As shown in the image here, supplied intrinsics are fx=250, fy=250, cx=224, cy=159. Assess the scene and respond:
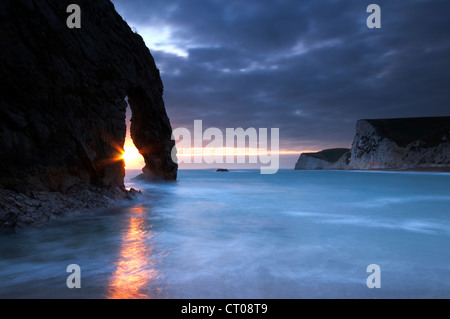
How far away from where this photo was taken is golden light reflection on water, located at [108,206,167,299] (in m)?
3.43

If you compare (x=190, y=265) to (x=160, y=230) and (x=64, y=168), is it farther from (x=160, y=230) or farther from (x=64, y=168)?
(x=64, y=168)

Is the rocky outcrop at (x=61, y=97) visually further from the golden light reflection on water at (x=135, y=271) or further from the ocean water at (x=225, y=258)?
the golden light reflection on water at (x=135, y=271)

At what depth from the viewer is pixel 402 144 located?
74.4 m

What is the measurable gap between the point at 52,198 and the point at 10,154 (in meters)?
1.78

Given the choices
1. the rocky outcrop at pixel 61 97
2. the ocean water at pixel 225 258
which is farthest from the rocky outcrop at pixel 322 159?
the ocean water at pixel 225 258

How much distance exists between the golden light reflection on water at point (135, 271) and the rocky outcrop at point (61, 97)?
3746 mm

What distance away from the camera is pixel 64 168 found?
933 cm

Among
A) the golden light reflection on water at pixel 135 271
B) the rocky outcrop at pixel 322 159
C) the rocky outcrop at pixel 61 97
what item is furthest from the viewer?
the rocky outcrop at pixel 322 159

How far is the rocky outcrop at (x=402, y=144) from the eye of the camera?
64.1 meters

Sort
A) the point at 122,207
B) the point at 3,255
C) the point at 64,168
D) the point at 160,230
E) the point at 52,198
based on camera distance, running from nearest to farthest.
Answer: the point at 3,255 < the point at 160,230 < the point at 52,198 < the point at 64,168 < the point at 122,207

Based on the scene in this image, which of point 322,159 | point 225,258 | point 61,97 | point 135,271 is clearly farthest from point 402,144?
point 135,271

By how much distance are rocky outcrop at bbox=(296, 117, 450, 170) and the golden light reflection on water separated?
77127mm

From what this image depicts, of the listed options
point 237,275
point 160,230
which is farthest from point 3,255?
point 237,275

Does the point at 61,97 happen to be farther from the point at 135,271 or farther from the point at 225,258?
the point at 225,258
